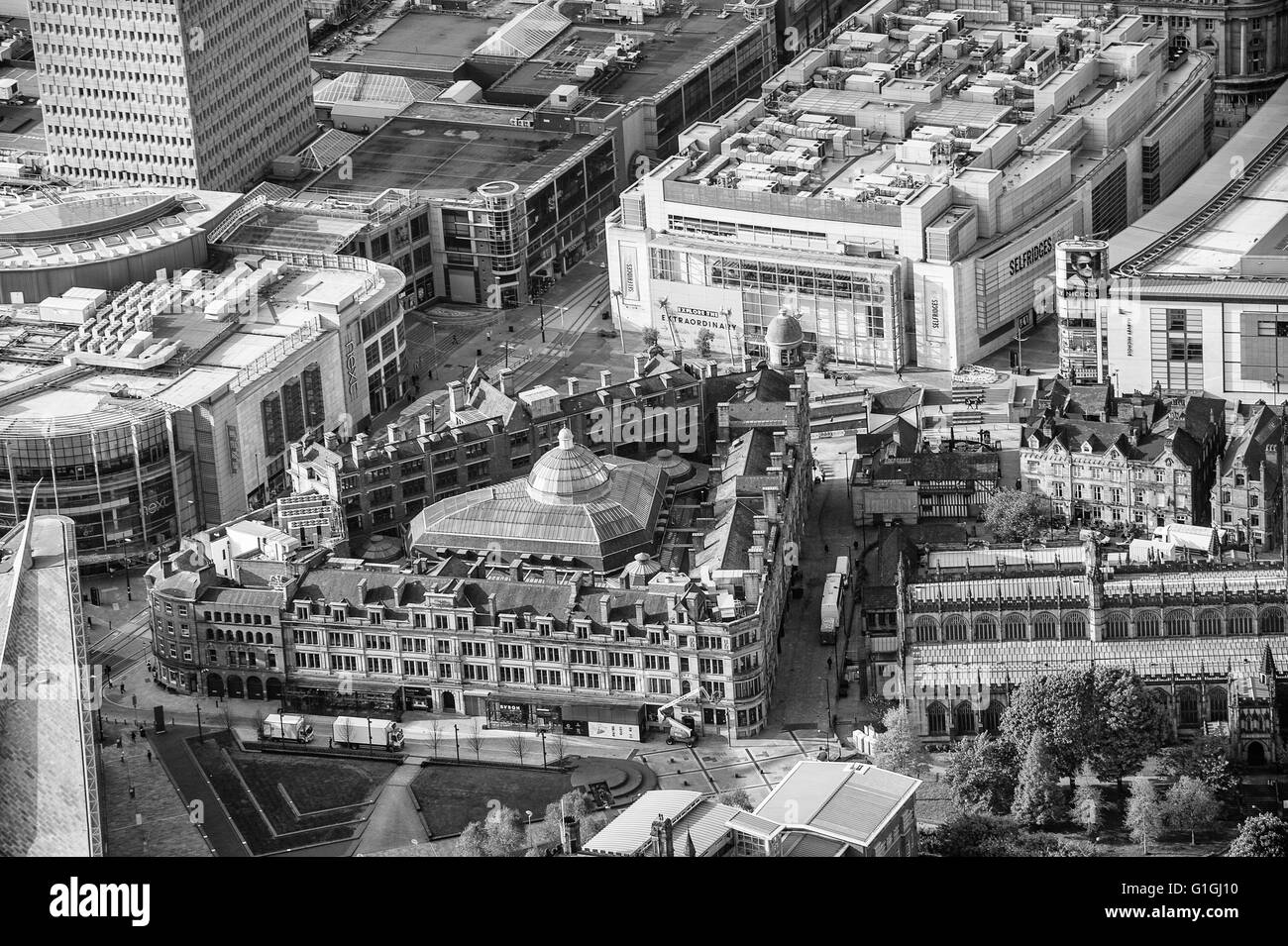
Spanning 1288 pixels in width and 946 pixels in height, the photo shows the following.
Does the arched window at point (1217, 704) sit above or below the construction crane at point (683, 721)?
above

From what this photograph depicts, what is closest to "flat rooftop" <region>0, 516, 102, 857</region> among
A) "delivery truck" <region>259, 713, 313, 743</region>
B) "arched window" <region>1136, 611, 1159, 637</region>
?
"delivery truck" <region>259, 713, 313, 743</region>

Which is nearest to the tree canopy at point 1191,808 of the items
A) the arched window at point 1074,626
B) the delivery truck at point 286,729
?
the arched window at point 1074,626

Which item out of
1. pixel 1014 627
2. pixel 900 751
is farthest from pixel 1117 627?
pixel 900 751

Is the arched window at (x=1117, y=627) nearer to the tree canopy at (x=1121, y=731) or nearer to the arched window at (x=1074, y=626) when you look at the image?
the arched window at (x=1074, y=626)

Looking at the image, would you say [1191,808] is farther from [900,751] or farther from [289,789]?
[289,789]

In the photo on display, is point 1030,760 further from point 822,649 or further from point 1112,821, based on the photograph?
point 822,649

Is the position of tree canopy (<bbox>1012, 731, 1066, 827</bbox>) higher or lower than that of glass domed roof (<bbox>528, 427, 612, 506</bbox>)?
lower

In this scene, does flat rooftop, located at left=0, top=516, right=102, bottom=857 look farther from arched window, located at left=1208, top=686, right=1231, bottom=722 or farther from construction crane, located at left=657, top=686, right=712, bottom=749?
arched window, located at left=1208, top=686, right=1231, bottom=722
